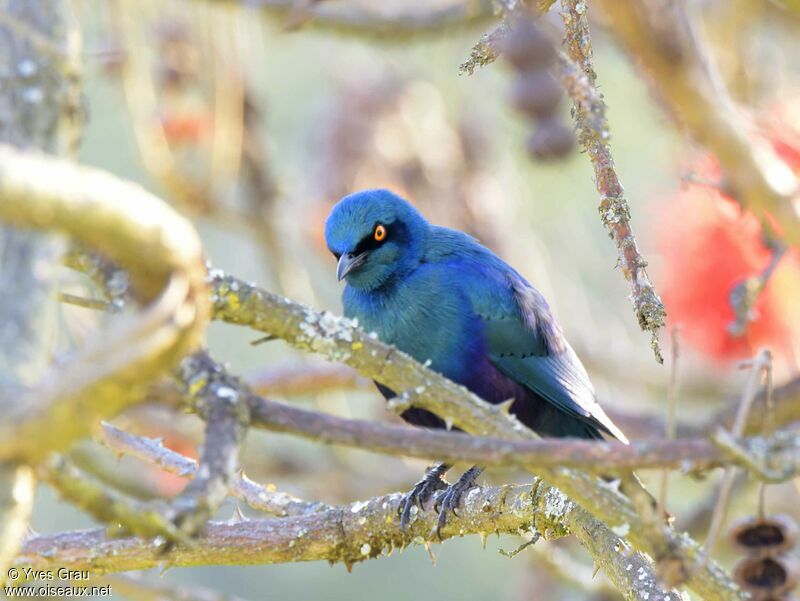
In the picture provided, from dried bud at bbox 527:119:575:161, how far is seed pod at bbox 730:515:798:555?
291 centimetres

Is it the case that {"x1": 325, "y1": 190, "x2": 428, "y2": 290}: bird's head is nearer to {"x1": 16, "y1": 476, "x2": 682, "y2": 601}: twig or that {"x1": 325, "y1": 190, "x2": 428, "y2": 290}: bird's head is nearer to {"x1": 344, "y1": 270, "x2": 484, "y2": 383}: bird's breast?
{"x1": 344, "y1": 270, "x2": 484, "y2": 383}: bird's breast

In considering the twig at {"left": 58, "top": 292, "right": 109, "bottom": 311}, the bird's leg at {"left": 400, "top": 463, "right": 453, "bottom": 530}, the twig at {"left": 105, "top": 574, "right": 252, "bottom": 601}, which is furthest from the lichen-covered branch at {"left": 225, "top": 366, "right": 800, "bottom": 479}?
the twig at {"left": 105, "top": 574, "right": 252, "bottom": 601}

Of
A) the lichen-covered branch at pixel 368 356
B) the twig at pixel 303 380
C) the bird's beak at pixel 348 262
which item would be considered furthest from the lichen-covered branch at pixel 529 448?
the twig at pixel 303 380

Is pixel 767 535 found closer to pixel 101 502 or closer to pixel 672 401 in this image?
pixel 672 401

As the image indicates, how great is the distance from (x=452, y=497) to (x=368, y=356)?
1266mm

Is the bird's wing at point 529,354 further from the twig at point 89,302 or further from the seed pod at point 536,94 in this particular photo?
the twig at point 89,302

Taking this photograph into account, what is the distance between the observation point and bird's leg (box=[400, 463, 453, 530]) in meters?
3.47

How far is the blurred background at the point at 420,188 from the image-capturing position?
5418 millimetres

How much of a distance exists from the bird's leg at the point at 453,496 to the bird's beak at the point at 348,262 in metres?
0.82

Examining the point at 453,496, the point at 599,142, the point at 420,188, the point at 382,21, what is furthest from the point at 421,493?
the point at 420,188

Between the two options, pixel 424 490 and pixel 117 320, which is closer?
pixel 117 320

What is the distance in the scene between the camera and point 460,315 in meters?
4.06

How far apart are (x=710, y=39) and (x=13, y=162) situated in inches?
219

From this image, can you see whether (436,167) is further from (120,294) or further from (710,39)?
(120,294)
